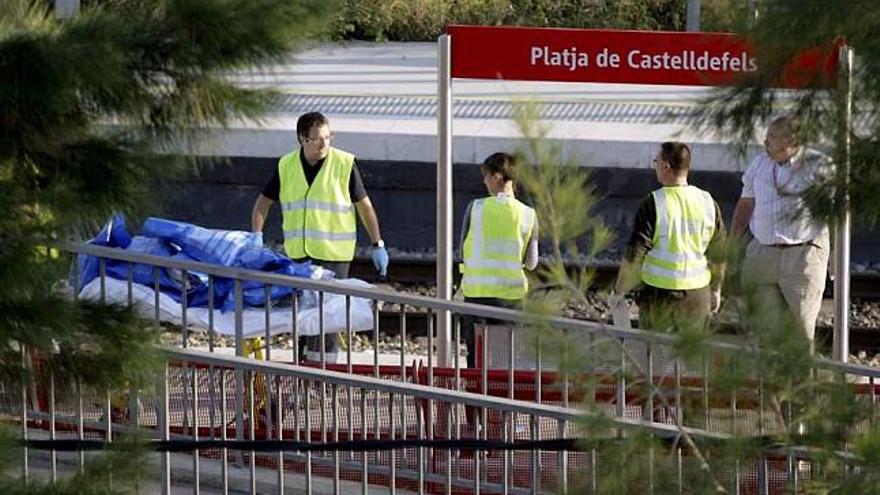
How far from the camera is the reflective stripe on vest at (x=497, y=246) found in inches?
410

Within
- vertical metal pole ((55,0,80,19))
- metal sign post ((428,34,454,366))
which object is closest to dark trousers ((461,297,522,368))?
metal sign post ((428,34,454,366))

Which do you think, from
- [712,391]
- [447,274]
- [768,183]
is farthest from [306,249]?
[712,391]

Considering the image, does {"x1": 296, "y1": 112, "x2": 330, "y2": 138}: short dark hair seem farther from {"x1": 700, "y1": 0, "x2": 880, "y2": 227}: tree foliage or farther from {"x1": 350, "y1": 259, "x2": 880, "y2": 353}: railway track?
{"x1": 700, "y1": 0, "x2": 880, "y2": 227}: tree foliage

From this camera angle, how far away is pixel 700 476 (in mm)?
4250

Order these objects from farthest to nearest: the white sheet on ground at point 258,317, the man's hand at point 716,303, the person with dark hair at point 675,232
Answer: the person with dark hair at point 675,232, the white sheet on ground at point 258,317, the man's hand at point 716,303

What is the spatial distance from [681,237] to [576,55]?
1152 mm

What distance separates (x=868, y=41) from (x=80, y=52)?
6.23 feet

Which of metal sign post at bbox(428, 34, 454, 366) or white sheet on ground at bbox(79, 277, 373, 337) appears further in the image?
metal sign post at bbox(428, 34, 454, 366)

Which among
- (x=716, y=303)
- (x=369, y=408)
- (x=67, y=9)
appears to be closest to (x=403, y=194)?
(x=369, y=408)

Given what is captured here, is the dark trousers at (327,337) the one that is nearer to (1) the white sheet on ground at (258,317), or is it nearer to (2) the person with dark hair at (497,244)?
(1) the white sheet on ground at (258,317)

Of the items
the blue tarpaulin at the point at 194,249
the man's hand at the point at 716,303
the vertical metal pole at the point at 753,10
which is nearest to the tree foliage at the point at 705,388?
the man's hand at the point at 716,303

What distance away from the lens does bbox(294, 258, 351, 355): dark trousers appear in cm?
1005

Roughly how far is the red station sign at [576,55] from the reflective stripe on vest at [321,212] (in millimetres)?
1431

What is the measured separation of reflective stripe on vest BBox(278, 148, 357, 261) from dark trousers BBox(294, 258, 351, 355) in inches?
1.5
